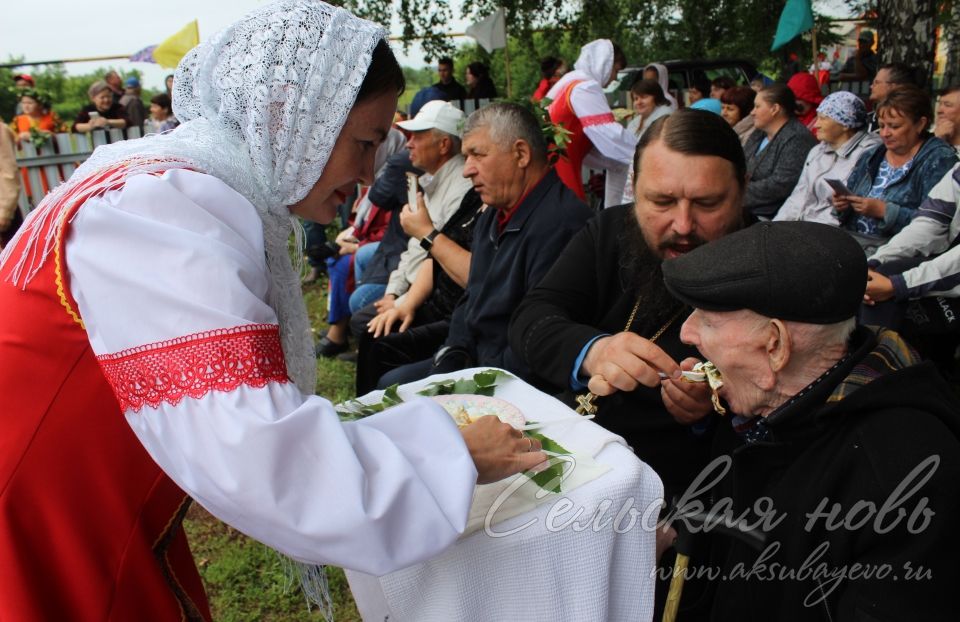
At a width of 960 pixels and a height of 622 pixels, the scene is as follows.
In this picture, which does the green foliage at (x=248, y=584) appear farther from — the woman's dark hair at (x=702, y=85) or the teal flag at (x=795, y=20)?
the woman's dark hair at (x=702, y=85)

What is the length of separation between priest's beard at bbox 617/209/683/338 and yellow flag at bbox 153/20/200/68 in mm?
9783

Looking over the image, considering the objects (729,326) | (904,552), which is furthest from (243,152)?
(904,552)

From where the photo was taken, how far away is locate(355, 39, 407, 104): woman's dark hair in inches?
62.2

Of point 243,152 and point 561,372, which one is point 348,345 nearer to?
point 561,372

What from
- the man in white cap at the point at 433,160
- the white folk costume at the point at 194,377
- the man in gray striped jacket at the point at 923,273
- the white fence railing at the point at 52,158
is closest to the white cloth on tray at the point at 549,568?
the white folk costume at the point at 194,377

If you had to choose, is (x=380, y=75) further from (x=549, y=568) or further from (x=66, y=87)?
(x=66, y=87)

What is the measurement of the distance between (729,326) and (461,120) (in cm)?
353

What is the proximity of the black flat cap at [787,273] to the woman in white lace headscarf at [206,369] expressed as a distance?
0.56 meters

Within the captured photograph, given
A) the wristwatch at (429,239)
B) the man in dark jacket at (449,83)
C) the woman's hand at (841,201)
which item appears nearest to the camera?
the wristwatch at (429,239)

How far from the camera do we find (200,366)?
3.79ft

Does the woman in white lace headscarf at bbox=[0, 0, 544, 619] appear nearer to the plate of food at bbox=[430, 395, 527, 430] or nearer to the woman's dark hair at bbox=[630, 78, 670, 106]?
the plate of food at bbox=[430, 395, 527, 430]

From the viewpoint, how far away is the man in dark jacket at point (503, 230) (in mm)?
3285

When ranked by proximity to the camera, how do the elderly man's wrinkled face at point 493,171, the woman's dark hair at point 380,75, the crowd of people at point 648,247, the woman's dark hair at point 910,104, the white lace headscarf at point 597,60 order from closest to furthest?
1. the woman's dark hair at point 380,75
2. the crowd of people at point 648,247
3. the elderly man's wrinkled face at point 493,171
4. the woman's dark hair at point 910,104
5. the white lace headscarf at point 597,60

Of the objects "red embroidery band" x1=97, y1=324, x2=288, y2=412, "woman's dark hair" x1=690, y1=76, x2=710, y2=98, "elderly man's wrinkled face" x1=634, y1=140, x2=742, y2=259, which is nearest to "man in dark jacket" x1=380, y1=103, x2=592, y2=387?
"elderly man's wrinkled face" x1=634, y1=140, x2=742, y2=259
